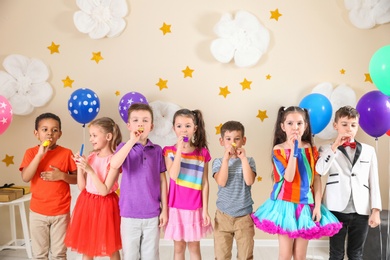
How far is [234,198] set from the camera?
98.4 inches

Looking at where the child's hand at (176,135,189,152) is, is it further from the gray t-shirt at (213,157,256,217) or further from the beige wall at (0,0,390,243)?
the beige wall at (0,0,390,243)

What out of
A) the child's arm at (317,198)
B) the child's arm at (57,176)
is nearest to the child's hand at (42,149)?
the child's arm at (57,176)

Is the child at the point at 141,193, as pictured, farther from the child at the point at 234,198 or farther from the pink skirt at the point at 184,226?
the child at the point at 234,198

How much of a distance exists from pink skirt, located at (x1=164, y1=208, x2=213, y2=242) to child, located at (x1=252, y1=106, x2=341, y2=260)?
13.4 inches

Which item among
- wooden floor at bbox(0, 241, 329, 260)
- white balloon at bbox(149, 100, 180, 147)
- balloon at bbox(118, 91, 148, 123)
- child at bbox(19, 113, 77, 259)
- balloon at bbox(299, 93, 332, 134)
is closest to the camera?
child at bbox(19, 113, 77, 259)

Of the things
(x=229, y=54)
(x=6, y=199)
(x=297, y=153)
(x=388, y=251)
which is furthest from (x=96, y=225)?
(x=388, y=251)

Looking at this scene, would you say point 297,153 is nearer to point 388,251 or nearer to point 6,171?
point 388,251

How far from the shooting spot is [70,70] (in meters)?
3.52

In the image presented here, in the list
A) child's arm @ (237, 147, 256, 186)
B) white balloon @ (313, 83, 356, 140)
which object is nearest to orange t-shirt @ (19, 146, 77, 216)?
child's arm @ (237, 147, 256, 186)

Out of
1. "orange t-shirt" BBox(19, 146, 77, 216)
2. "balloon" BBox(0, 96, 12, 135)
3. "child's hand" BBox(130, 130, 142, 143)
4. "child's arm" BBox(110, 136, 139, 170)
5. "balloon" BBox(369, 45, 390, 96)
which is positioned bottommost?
"orange t-shirt" BBox(19, 146, 77, 216)

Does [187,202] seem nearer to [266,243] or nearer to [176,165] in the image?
[176,165]

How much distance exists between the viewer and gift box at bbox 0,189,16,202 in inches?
120

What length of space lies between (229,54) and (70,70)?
1356 millimetres

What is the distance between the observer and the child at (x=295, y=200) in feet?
7.84
